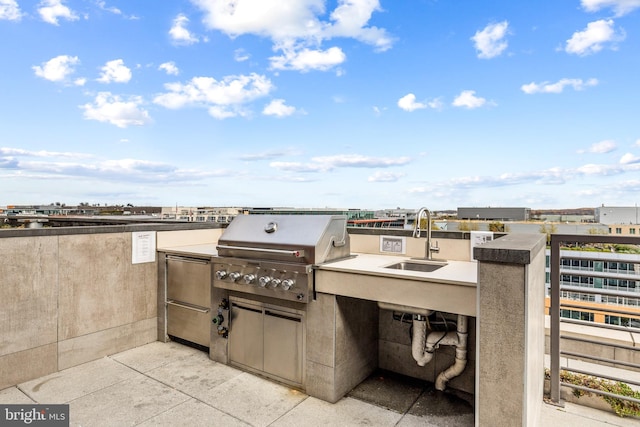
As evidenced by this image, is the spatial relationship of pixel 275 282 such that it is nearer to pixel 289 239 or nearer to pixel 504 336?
pixel 289 239

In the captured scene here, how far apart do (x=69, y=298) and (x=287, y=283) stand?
7.18 feet

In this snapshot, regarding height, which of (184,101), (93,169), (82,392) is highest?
(184,101)

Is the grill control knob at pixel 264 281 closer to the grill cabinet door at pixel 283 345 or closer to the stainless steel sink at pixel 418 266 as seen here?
the grill cabinet door at pixel 283 345

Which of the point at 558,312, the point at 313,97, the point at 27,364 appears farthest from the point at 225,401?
the point at 313,97

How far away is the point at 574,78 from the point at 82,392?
8499 millimetres

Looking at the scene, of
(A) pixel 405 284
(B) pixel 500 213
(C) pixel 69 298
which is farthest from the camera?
(B) pixel 500 213

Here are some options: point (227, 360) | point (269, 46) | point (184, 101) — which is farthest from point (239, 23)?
point (227, 360)

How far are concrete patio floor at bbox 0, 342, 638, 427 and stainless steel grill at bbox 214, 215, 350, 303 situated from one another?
0.78 meters

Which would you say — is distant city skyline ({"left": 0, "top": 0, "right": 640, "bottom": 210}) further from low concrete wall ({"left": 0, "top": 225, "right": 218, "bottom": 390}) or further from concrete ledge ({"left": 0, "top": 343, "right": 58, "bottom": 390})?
concrete ledge ({"left": 0, "top": 343, "right": 58, "bottom": 390})

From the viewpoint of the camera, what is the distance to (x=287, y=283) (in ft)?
8.25

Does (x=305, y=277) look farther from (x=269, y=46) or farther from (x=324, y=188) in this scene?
(x=269, y=46)

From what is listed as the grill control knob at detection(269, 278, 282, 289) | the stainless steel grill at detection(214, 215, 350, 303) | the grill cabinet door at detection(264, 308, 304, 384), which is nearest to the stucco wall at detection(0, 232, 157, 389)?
the stainless steel grill at detection(214, 215, 350, 303)

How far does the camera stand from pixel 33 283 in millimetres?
2797

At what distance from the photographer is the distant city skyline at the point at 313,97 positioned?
4.77 meters
